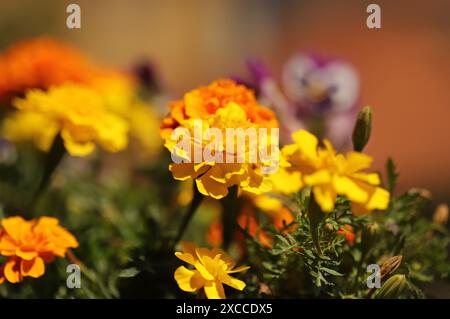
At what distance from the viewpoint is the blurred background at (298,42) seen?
11.2 ft

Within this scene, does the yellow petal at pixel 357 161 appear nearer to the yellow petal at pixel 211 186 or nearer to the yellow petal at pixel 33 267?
the yellow petal at pixel 211 186

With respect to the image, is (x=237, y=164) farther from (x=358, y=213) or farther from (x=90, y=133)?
(x=90, y=133)

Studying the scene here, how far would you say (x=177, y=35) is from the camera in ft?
14.2

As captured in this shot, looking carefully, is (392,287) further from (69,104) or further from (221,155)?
(69,104)

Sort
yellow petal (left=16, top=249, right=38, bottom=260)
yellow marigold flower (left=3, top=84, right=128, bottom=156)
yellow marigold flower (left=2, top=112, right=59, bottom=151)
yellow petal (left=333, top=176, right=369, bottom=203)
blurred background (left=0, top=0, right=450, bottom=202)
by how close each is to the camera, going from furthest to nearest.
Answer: blurred background (left=0, top=0, right=450, bottom=202) < yellow marigold flower (left=2, top=112, right=59, bottom=151) < yellow marigold flower (left=3, top=84, right=128, bottom=156) < yellow petal (left=16, top=249, right=38, bottom=260) < yellow petal (left=333, top=176, right=369, bottom=203)

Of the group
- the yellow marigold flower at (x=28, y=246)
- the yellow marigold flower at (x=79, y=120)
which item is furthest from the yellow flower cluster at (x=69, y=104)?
the yellow marigold flower at (x=28, y=246)

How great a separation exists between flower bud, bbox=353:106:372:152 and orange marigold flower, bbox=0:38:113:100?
0.60 meters

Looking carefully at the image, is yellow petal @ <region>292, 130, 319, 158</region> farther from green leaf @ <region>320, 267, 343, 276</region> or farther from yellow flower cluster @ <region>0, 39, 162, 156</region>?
yellow flower cluster @ <region>0, 39, 162, 156</region>

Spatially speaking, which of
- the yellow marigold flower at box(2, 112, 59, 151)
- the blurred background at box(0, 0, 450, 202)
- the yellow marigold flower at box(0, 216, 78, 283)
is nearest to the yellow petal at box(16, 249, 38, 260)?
the yellow marigold flower at box(0, 216, 78, 283)

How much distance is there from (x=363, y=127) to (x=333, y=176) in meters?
0.12

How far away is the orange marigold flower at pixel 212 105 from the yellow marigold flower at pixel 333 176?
0.09 metres

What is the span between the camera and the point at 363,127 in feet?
2.16

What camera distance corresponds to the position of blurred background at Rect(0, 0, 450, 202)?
11.2 feet

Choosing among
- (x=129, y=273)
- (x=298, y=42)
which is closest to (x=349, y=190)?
(x=129, y=273)
